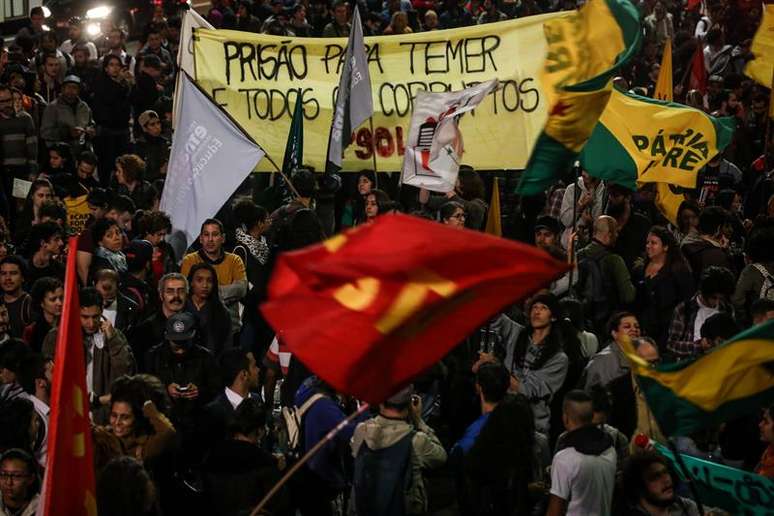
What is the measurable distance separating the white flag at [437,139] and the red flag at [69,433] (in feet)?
18.0

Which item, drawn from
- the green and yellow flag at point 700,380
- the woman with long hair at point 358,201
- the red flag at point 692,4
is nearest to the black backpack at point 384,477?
the green and yellow flag at point 700,380

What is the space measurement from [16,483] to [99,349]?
6.87 ft

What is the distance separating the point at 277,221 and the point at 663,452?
4.82m

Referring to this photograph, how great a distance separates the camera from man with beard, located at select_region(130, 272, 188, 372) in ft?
33.1

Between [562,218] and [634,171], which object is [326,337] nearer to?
[634,171]

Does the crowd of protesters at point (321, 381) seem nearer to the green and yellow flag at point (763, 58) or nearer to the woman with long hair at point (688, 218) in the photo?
the woman with long hair at point (688, 218)

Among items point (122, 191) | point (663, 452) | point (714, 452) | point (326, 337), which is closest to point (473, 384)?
point (714, 452)

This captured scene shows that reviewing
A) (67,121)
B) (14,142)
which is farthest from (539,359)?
(67,121)

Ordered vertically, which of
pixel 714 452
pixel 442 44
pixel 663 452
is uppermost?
pixel 442 44

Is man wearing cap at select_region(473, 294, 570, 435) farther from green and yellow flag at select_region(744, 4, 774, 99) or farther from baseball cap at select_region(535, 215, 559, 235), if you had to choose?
green and yellow flag at select_region(744, 4, 774, 99)

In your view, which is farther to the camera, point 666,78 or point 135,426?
point 666,78

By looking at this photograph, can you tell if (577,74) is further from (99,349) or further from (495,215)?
(99,349)

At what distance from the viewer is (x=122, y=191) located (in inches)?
531

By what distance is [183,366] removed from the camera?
933 cm
